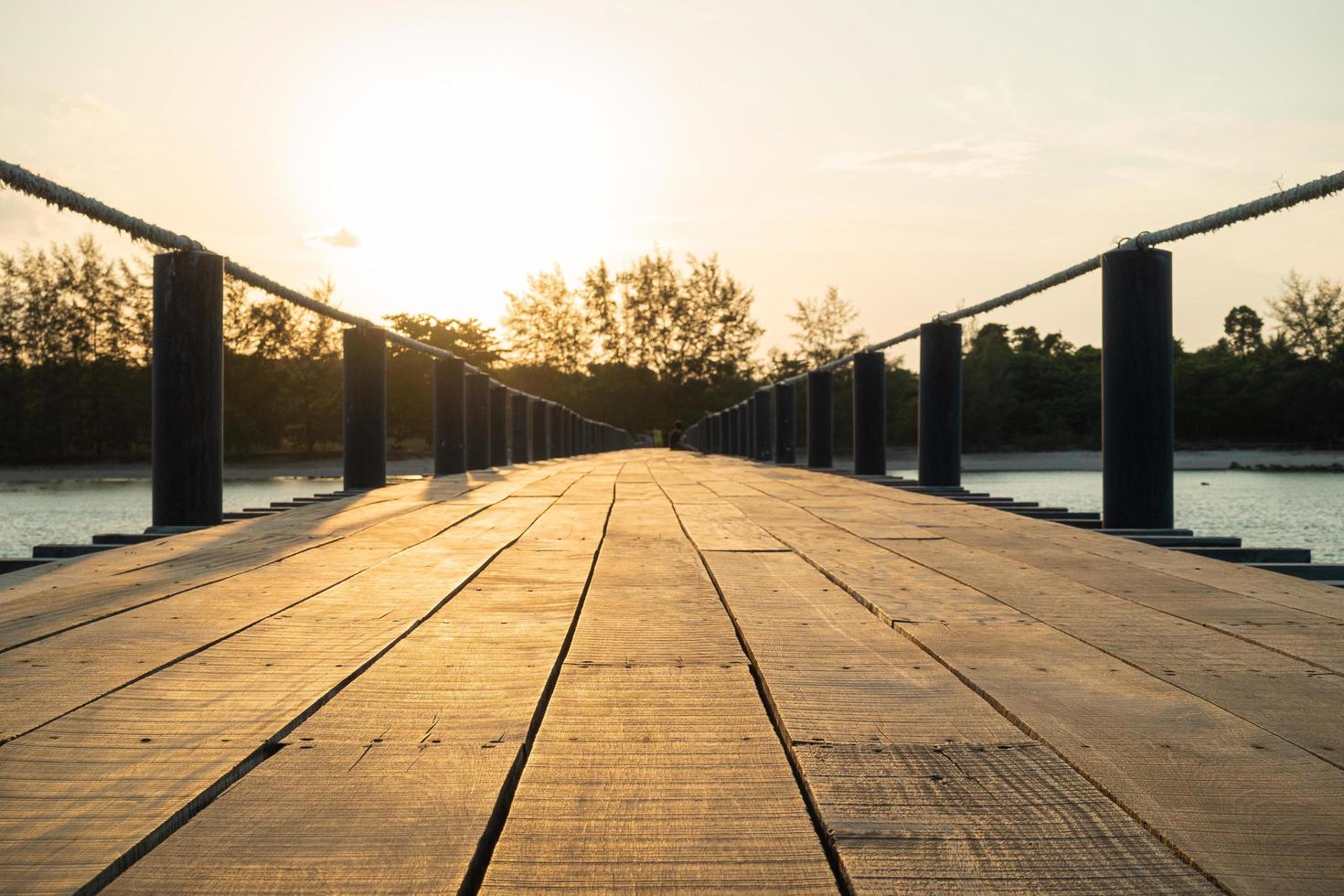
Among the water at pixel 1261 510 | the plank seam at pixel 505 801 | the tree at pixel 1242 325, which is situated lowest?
the water at pixel 1261 510

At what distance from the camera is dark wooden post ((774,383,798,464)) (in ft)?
43.6

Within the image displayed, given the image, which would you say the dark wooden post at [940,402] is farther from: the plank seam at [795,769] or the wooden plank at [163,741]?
the wooden plank at [163,741]

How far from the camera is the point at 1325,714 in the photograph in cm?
135

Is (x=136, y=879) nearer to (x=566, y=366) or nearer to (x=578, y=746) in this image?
(x=578, y=746)

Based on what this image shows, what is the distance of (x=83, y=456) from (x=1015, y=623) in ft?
116

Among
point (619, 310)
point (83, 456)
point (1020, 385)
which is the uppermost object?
point (619, 310)

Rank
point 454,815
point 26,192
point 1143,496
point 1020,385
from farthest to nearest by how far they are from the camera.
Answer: point 1020,385, point 1143,496, point 26,192, point 454,815

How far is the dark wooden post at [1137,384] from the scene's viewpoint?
374 centimetres

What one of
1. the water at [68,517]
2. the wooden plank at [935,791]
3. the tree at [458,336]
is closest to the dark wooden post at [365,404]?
the water at [68,517]

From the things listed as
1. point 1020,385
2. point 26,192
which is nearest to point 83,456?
point 26,192

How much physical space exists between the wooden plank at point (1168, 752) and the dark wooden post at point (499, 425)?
898 cm

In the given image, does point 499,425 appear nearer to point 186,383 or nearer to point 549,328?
point 186,383

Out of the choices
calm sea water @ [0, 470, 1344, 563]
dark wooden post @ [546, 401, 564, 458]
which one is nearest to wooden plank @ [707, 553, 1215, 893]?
calm sea water @ [0, 470, 1344, 563]

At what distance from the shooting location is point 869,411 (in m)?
8.39
